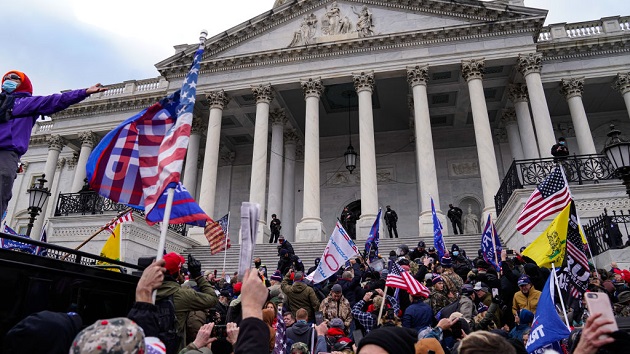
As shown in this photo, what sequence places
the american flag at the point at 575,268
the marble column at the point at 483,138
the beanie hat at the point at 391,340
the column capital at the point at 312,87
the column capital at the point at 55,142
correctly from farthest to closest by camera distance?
the column capital at the point at 55,142 < the column capital at the point at 312,87 < the marble column at the point at 483,138 < the american flag at the point at 575,268 < the beanie hat at the point at 391,340

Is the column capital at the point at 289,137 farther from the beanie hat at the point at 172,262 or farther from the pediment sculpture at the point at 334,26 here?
the beanie hat at the point at 172,262

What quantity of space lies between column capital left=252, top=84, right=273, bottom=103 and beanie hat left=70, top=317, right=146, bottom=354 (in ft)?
76.9

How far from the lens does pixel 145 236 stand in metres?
18.8

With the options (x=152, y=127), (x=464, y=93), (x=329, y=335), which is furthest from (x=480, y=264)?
(x=464, y=93)

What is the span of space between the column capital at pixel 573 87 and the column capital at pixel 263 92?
16.8 metres

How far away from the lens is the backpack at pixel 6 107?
472 centimetres

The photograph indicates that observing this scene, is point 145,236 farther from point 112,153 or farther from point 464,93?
point 464,93

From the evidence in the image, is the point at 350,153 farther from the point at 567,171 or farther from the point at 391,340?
the point at 391,340

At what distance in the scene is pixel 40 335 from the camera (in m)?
2.40

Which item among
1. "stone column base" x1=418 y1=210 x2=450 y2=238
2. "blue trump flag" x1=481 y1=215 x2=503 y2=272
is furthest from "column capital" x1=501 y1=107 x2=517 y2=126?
"blue trump flag" x1=481 y1=215 x2=503 y2=272

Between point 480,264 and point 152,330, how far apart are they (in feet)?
25.2

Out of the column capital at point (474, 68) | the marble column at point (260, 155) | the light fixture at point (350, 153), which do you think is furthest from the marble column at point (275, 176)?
the column capital at point (474, 68)

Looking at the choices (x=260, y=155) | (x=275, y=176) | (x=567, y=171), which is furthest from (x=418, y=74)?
(x=275, y=176)

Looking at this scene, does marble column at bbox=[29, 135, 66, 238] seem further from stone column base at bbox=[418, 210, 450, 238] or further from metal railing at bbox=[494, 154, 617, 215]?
metal railing at bbox=[494, 154, 617, 215]
